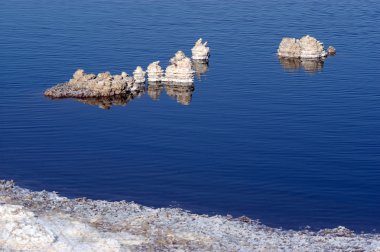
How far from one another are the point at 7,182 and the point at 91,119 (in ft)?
77.5

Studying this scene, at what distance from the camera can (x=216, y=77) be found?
109188 mm

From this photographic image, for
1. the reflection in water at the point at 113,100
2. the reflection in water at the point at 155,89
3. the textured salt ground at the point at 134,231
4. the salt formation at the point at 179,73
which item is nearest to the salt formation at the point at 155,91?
the reflection in water at the point at 155,89

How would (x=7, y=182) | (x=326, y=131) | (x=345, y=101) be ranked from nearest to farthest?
(x=7, y=182)
(x=326, y=131)
(x=345, y=101)

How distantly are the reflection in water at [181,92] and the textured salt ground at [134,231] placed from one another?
36.9m

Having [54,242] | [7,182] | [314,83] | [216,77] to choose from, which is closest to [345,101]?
[314,83]

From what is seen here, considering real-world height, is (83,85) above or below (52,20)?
below

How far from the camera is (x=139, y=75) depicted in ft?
344

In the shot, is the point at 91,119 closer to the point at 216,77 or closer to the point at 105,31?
the point at 216,77

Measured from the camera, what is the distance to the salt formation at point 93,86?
99.8 metres

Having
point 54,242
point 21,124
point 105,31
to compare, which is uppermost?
point 105,31

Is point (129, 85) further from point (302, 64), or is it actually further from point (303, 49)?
point (303, 49)

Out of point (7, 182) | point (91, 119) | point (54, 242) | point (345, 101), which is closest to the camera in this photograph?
point (54, 242)

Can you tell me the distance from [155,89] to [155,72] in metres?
2.93

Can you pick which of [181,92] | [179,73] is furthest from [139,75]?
[181,92]
